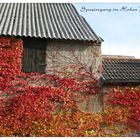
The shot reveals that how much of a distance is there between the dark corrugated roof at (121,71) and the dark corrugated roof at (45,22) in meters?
1.85

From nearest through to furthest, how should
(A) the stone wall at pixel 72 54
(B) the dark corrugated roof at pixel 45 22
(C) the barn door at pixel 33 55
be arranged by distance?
1. (C) the barn door at pixel 33 55
2. (A) the stone wall at pixel 72 54
3. (B) the dark corrugated roof at pixel 45 22

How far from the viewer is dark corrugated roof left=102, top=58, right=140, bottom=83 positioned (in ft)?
53.6

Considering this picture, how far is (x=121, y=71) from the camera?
17641 millimetres

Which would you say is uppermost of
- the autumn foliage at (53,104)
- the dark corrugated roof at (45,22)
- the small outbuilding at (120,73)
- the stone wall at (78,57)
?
the dark corrugated roof at (45,22)

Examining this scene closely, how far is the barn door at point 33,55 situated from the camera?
16.0 metres

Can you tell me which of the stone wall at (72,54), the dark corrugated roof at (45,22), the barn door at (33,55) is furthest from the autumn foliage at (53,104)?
the dark corrugated roof at (45,22)

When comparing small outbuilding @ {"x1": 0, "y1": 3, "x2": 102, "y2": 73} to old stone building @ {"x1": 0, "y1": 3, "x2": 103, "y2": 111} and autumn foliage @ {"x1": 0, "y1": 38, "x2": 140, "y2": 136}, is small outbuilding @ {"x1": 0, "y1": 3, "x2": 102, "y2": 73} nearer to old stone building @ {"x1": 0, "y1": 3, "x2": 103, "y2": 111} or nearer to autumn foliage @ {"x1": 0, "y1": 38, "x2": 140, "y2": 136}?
old stone building @ {"x1": 0, "y1": 3, "x2": 103, "y2": 111}

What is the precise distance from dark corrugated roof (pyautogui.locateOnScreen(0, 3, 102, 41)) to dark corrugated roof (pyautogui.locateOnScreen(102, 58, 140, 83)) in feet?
6.07

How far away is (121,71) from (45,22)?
429cm

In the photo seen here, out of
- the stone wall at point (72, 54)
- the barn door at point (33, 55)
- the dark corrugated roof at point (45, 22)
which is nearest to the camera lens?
the barn door at point (33, 55)

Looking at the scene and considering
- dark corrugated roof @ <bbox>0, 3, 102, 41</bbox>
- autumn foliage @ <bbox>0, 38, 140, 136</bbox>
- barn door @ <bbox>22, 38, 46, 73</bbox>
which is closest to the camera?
autumn foliage @ <bbox>0, 38, 140, 136</bbox>

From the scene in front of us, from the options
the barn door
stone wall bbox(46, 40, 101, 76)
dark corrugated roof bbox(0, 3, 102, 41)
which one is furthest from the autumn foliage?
dark corrugated roof bbox(0, 3, 102, 41)

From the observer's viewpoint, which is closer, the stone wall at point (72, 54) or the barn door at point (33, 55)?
the barn door at point (33, 55)

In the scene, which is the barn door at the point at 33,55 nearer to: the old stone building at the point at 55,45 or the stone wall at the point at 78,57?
the old stone building at the point at 55,45
